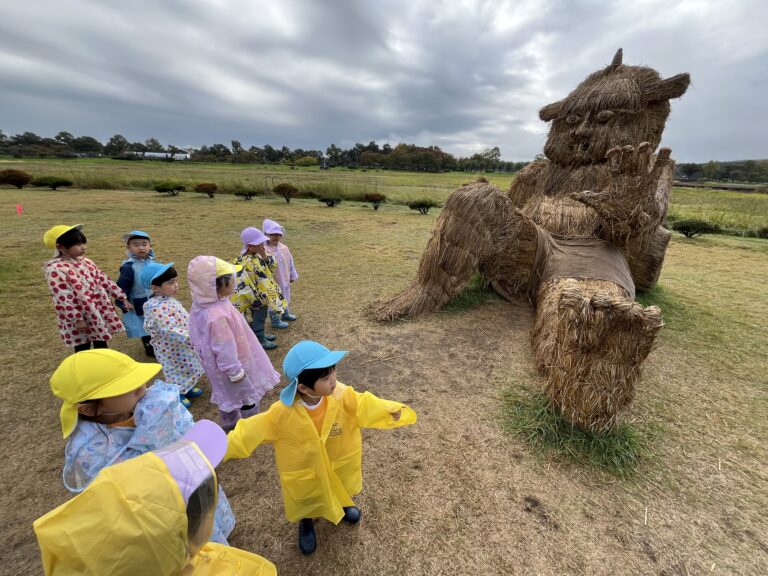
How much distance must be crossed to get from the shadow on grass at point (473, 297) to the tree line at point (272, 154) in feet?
195

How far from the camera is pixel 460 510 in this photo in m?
2.10

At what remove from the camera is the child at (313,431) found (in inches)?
63.7

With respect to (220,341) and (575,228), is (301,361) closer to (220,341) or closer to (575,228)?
(220,341)

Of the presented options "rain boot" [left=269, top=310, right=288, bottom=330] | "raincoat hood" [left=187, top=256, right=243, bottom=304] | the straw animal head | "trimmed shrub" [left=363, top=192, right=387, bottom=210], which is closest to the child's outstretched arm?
"raincoat hood" [left=187, top=256, right=243, bottom=304]

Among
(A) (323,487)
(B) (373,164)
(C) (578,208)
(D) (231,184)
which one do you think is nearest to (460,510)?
(A) (323,487)

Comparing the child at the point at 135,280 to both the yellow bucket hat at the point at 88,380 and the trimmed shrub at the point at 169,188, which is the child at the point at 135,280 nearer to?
the yellow bucket hat at the point at 88,380

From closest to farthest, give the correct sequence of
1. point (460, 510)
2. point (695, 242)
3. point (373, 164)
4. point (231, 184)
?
point (460, 510), point (695, 242), point (231, 184), point (373, 164)

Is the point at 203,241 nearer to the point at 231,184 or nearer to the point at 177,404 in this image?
the point at 177,404

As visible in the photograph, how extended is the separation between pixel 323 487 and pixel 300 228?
986 centimetres

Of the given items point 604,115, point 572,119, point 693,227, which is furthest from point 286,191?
point 693,227

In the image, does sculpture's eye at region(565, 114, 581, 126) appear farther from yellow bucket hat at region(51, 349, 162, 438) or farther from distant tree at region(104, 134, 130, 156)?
distant tree at region(104, 134, 130, 156)

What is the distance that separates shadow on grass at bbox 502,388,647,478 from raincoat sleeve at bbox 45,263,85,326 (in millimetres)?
3925

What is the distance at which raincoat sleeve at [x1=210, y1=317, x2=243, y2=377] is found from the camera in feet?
8.00

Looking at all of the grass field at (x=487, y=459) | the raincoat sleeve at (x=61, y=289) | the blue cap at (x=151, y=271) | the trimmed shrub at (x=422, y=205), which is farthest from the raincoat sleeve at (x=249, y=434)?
the trimmed shrub at (x=422, y=205)
